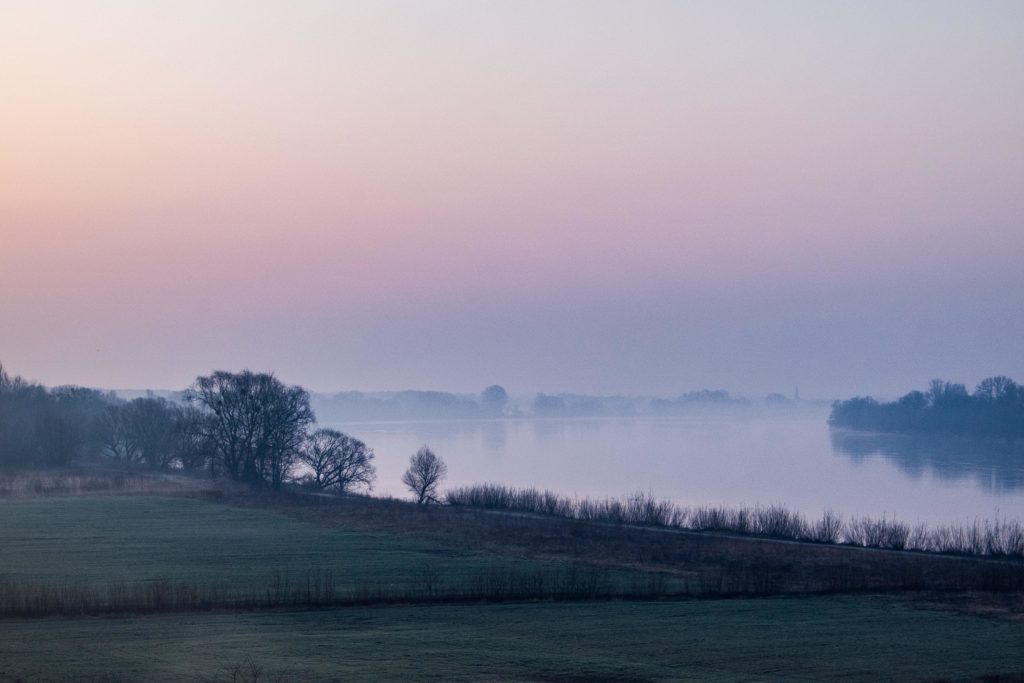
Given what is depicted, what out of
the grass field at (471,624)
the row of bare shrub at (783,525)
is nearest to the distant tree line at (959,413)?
the row of bare shrub at (783,525)

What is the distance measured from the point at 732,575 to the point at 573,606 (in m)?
6.52

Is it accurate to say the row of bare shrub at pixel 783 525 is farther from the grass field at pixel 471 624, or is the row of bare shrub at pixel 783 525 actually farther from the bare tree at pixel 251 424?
the bare tree at pixel 251 424

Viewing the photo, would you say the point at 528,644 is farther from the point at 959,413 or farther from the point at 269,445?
the point at 959,413

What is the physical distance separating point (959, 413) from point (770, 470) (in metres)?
44.8

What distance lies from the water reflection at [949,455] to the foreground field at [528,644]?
1762 inches

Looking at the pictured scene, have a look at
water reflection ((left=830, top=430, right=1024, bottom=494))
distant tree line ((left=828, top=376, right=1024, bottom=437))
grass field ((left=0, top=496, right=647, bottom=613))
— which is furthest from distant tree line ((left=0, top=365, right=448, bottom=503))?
distant tree line ((left=828, top=376, right=1024, bottom=437))

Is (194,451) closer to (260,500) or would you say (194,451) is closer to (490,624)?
(260,500)

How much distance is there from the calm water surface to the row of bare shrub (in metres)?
7.39

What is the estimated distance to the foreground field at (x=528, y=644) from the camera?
16.2 m

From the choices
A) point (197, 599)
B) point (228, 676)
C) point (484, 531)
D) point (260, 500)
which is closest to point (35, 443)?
point (260, 500)

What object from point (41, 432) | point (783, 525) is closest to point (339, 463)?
point (41, 432)

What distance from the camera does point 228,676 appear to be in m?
15.5

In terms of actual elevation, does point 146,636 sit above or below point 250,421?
below

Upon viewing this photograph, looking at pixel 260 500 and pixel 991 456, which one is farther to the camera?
pixel 991 456
